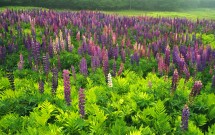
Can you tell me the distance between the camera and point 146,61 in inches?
253

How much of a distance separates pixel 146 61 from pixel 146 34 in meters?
3.16

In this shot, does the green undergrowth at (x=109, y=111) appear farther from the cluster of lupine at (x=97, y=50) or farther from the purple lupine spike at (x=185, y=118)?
the cluster of lupine at (x=97, y=50)

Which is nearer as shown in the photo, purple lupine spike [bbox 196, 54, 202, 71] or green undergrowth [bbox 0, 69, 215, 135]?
green undergrowth [bbox 0, 69, 215, 135]

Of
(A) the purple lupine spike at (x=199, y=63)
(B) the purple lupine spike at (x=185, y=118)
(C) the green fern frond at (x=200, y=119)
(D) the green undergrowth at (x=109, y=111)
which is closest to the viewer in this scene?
(B) the purple lupine spike at (x=185, y=118)

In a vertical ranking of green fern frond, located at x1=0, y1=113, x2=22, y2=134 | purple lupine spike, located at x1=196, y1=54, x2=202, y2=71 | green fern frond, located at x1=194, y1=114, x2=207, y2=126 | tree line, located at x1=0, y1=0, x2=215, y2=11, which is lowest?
green fern frond, located at x1=194, y1=114, x2=207, y2=126

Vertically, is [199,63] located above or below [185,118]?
above

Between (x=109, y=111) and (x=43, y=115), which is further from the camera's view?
(x=109, y=111)

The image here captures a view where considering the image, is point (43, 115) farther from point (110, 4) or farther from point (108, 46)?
point (110, 4)

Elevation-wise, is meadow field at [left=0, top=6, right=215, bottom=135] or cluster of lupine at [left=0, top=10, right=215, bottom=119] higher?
cluster of lupine at [left=0, top=10, right=215, bottom=119]

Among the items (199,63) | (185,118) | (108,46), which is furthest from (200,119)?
(108,46)

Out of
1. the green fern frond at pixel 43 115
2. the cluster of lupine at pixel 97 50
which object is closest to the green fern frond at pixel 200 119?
the cluster of lupine at pixel 97 50

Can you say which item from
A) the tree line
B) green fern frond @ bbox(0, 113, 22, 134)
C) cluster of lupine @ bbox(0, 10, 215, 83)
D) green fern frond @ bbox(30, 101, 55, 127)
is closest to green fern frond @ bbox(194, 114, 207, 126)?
cluster of lupine @ bbox(0, 10, 215, 83)

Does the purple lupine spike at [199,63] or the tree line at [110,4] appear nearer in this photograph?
the purple lupine spike at [199,63]

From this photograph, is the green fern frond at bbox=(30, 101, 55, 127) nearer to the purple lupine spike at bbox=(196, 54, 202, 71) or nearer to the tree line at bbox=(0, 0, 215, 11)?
the purple lupine spike at bbox=(196, 54, 202, 71)
